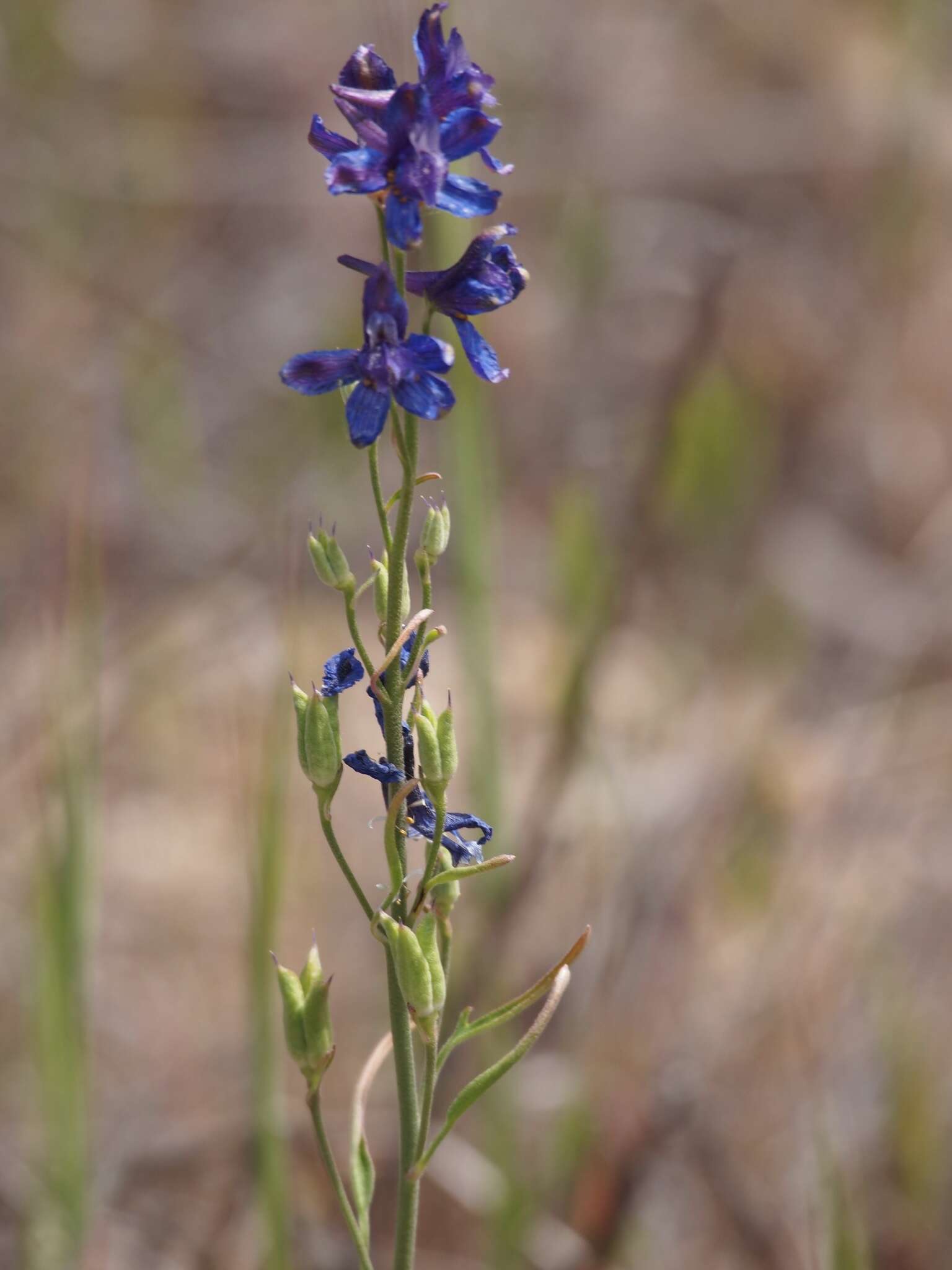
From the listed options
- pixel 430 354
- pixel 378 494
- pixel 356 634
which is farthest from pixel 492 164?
pixel 356 634

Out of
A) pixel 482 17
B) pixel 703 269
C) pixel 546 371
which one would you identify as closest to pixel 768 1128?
pixel 703 269

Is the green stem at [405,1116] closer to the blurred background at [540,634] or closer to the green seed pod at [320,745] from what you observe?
the green seed pod at [320,745]

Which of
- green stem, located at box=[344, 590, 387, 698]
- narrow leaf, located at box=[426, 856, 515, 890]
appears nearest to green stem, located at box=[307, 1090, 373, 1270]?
narrow leaf, located at box=[426, 856, 515, 890]

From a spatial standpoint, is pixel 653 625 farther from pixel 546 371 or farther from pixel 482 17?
pixel 482 17

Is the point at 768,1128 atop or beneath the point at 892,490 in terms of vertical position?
beneath

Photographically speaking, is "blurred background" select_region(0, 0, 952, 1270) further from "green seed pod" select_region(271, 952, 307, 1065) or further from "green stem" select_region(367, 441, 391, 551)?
"green stem" select_region(367, 441, 391, 551)

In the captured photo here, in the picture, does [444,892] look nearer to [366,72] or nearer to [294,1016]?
[294,1016]

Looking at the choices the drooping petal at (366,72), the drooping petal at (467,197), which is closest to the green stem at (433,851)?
the drooping petal at (467,197)
